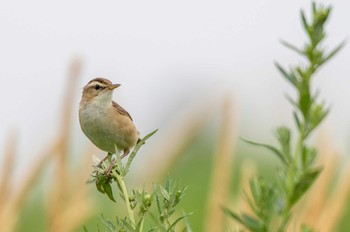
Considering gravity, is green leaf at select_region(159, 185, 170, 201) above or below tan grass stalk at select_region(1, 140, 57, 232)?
above

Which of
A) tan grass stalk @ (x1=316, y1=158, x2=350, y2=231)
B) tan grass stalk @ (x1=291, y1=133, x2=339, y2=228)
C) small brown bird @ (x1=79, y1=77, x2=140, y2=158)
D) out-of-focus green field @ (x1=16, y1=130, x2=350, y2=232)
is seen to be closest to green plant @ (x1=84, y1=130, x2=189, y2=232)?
small brown bird @ (x1=79, y1=77, x2=140, y2=158)

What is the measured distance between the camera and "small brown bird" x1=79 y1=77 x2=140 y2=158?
2.03m

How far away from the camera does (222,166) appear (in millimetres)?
3330

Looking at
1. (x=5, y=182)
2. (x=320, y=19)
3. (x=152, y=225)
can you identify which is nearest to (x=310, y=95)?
(x=320, y=19)

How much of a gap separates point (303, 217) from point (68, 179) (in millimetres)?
1090

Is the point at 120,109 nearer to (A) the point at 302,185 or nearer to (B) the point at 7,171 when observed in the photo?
(B) the point at 7,171

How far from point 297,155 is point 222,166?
263 cm

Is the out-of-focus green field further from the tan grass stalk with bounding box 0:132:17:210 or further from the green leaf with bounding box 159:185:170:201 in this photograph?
the green leaf with bounding box 159:185:170:201

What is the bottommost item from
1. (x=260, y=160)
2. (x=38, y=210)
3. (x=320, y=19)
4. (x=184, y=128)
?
(x=260, y=160)

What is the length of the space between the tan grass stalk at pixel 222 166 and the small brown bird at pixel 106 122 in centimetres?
61

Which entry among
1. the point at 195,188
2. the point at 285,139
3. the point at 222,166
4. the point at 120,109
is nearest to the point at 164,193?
the point at 285,139

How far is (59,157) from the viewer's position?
10.9 ft

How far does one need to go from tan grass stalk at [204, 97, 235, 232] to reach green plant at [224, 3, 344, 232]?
7.80ft

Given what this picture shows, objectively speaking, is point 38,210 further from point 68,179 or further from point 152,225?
point 152,225
